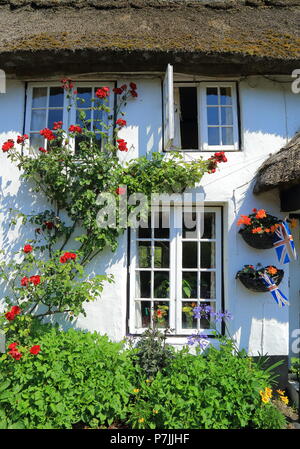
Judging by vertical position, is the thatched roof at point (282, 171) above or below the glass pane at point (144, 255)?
above

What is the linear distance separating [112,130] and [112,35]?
1.27 meters

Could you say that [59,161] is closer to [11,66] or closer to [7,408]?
[11,66]

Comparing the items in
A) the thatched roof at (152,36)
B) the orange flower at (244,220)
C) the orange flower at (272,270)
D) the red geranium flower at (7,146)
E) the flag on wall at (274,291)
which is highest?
the thatched roof at (152,36)

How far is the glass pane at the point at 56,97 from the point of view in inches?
169

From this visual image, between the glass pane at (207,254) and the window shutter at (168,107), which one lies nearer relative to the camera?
the window shutter at (168,107)

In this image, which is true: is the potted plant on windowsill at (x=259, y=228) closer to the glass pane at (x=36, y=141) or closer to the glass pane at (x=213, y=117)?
the glass pane at (x=213, y=117)

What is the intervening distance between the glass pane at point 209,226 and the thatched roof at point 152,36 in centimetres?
196

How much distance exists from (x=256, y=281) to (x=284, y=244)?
557mm

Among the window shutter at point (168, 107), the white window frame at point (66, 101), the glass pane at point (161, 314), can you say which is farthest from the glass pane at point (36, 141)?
the glass pane at point (161, 314)

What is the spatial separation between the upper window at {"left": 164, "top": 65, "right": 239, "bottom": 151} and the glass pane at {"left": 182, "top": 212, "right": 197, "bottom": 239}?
0.93m

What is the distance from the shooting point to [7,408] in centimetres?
282

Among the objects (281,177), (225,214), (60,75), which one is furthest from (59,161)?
(281,177)

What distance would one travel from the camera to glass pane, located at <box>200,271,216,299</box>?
4.00m

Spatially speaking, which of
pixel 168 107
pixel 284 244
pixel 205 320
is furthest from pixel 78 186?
pixel 284 244
